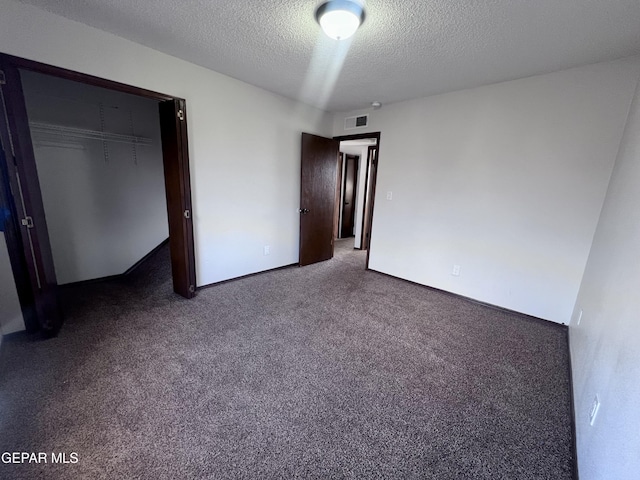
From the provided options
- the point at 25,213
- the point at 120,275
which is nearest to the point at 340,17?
the point at 25,213

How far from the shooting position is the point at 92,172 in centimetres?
311

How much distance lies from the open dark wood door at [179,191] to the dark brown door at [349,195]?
4.03m

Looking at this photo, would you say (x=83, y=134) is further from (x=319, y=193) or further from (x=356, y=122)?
(x=356, y=122)

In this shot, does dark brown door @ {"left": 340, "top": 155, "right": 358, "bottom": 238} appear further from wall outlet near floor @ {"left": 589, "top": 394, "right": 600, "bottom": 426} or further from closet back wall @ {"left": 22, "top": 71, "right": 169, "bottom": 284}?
wall outlet near floor @ {"left": 589, "top": 394, "right": 600, "bottom": 426}

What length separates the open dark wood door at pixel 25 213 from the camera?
5.89 feet

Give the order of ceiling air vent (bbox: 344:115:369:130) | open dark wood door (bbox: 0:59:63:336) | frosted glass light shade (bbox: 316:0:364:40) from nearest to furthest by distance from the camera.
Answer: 1. frosted glass light shade (bbox: 316:0:364:40)
2. open dark wood door (bbox: 0:59:63:336)
3. ceiling air vent (bbox: 344:115:369:130)

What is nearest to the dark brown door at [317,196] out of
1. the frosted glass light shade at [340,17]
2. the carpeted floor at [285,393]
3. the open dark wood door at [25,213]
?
the carpeted floor at [285,393]

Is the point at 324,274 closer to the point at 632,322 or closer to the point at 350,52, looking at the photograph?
the point at 350,52

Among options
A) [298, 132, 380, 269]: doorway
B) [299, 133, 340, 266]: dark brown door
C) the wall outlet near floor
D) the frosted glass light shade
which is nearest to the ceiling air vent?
[298, 132, 380, 269]: doorway

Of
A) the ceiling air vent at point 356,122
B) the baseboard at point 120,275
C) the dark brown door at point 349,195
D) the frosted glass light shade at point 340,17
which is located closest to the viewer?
the frosted glass light shade at point 340,17

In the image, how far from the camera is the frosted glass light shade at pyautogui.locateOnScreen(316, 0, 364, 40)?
162 cm

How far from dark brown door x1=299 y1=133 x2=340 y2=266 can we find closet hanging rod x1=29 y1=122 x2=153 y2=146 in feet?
7.33

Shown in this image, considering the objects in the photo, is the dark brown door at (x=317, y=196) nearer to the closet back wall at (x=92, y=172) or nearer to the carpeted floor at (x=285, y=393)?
the carpeted floor at (x=285, y=393)

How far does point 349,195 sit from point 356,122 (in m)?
2.51
